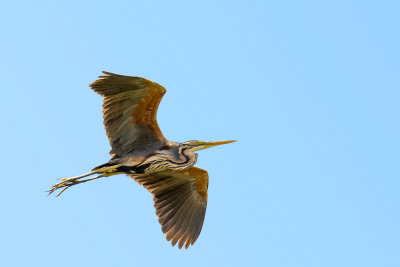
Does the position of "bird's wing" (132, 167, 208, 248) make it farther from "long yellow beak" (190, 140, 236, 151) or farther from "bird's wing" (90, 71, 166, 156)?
"bird's wing" (90, 71, 166, 156)

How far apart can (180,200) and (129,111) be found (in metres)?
1.91

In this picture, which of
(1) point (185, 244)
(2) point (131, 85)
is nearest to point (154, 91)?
(2) point (131, 85)

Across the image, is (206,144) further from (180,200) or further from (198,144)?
(180,200)

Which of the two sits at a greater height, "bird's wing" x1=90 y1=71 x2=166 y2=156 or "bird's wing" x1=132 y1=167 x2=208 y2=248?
"bird's wing" x1=90 y1=71 x2=166 y2=156

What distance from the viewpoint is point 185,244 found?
10.3m

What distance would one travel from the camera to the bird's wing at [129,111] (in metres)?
9.15

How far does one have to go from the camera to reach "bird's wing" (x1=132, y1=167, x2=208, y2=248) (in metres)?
10.4

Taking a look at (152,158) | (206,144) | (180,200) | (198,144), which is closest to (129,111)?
(152,158)

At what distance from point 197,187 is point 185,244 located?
95 cm

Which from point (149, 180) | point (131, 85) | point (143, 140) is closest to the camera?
point (131, 85)

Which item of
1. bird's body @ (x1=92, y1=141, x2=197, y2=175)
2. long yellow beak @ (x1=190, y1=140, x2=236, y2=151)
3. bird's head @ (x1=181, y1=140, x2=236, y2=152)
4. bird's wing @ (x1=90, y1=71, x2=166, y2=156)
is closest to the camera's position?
bird's wing @ (x1=90, y1=71, x2=166, y2=156)

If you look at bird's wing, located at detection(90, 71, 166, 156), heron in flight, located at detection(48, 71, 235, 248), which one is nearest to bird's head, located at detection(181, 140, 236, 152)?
heron in flight, located at detection(48, 71, 235, 248)

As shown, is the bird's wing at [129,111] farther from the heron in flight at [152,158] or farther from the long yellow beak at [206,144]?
the long yellow beak at [206,144]

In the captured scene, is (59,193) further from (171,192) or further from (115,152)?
(171,192)
